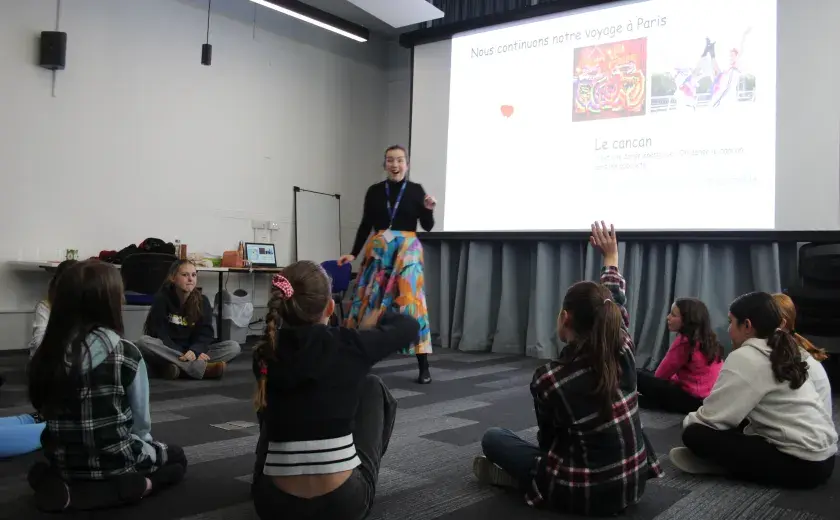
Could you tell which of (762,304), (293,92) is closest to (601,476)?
(762,304)

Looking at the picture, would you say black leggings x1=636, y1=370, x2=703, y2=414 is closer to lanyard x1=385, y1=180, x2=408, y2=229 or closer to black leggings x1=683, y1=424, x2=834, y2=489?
black leggings x1=683, y1=424, x2=834, y2=489

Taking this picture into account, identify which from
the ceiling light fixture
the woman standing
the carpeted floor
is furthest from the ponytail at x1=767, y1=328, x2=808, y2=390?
the ceiling light fixture

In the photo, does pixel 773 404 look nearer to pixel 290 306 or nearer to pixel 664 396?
pixel 664 396

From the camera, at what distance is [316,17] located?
571 cm

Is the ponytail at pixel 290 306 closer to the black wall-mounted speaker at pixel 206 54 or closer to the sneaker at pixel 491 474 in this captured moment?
the sneaker at pixel 491 474

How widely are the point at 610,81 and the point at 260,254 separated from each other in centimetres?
324

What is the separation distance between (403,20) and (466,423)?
13.3 ft

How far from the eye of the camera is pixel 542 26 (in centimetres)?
498

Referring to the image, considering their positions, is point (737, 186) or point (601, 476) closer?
point (601, 476)

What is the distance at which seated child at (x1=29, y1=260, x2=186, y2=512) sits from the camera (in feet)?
4.99

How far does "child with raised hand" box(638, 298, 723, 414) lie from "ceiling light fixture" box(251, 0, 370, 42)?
4031 millimetres

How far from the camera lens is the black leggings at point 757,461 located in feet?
6.25

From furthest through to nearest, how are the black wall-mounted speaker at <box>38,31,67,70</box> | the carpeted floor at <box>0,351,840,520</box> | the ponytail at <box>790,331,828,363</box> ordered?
the black wall-mounted speaker at <box>38,31,67,70</box> < the ponytail at <box>790,331,828,363</box> < the carpeted floor at <box>0,351,840,520</box>

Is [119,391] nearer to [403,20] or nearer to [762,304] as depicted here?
[762,304]
